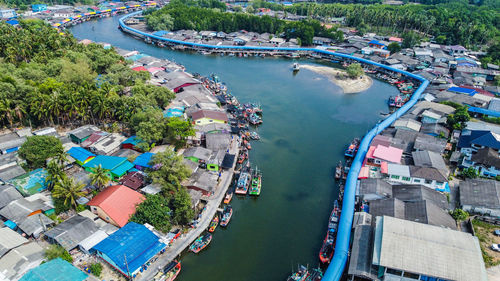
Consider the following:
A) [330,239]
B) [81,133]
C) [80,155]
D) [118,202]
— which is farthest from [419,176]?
[81,133]

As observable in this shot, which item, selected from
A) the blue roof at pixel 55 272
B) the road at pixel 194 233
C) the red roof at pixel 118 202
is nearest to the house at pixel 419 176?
the road at pixel 194 233

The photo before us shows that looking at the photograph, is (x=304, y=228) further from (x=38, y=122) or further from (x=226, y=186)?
(x=38, y=122)

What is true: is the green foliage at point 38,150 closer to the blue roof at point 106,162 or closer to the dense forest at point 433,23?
the blue roof at point 106,162

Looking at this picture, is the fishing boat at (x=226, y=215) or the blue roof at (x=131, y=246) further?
the fishing boat at (x=226, y=215)

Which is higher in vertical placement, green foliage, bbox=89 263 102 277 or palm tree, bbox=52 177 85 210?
palm tree, bbox=52 177 85 210

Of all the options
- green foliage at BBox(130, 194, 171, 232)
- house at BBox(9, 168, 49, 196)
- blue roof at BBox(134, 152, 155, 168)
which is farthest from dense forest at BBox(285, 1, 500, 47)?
house at BBox(9, 168, 49, 196)

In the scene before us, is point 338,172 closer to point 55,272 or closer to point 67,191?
point 67,191

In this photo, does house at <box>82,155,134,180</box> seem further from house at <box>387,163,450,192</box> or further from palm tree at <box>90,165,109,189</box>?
house at <box>387,163,450,192</box>
